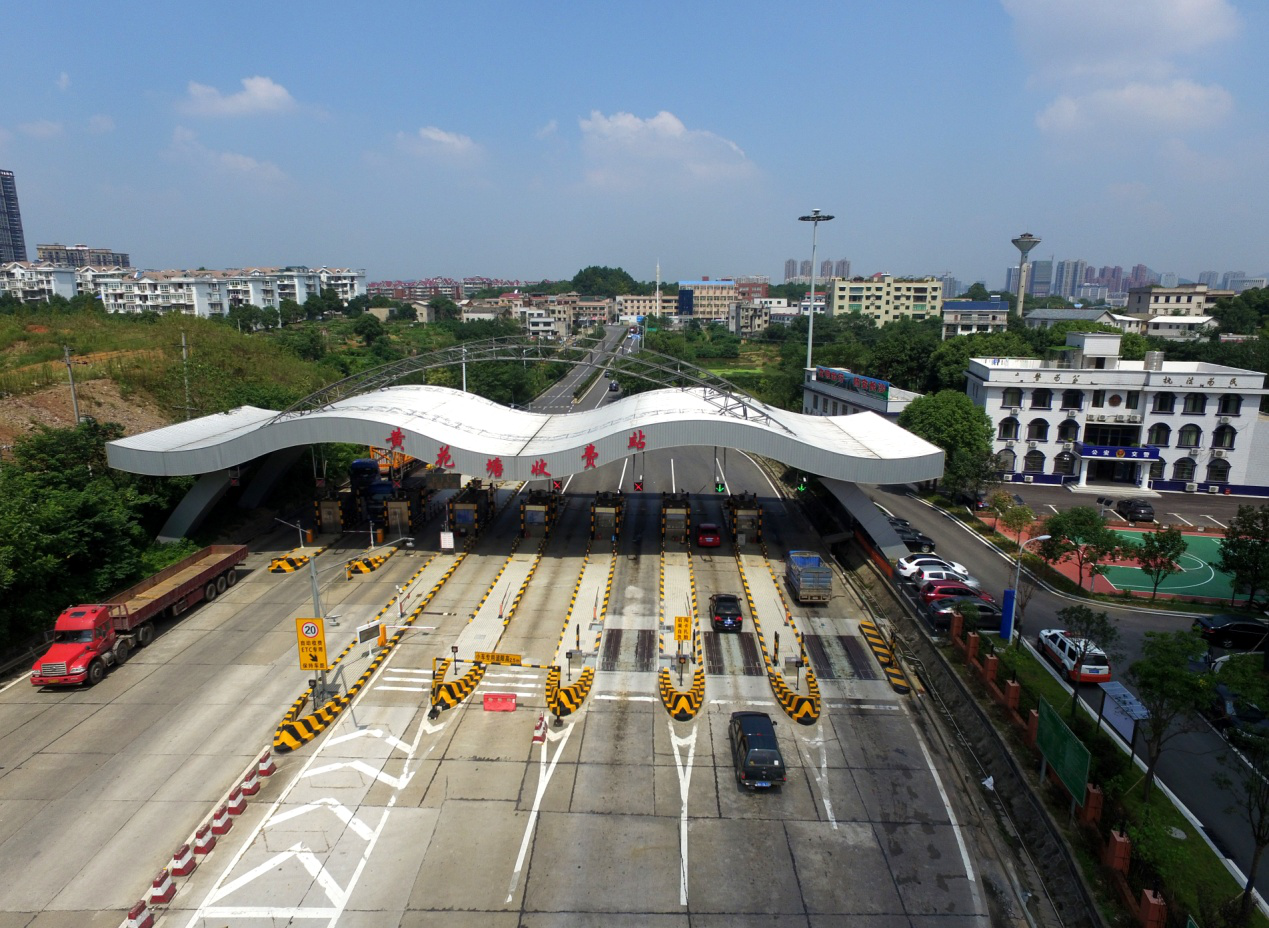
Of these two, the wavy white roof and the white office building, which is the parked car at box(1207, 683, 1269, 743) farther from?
the white office building

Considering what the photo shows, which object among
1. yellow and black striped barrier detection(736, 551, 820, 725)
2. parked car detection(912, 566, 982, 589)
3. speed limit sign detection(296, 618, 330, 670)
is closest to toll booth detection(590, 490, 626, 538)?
yellow and black striped barrier detection(736, 551, 820, 725)

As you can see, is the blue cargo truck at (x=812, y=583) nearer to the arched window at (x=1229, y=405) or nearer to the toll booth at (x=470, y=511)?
the toll booth at (x=470, y=511)

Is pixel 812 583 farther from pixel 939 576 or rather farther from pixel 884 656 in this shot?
pixel 939 576

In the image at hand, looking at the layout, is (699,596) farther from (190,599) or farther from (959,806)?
(190,599)

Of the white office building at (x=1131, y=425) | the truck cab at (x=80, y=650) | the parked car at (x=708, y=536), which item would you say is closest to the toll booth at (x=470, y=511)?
the parked car at (x=708, y=536)

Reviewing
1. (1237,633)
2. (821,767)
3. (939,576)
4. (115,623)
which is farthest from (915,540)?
(115,623)

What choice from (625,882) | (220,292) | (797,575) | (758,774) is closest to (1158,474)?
(797,575)

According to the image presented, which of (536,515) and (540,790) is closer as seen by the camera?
(540,790)
